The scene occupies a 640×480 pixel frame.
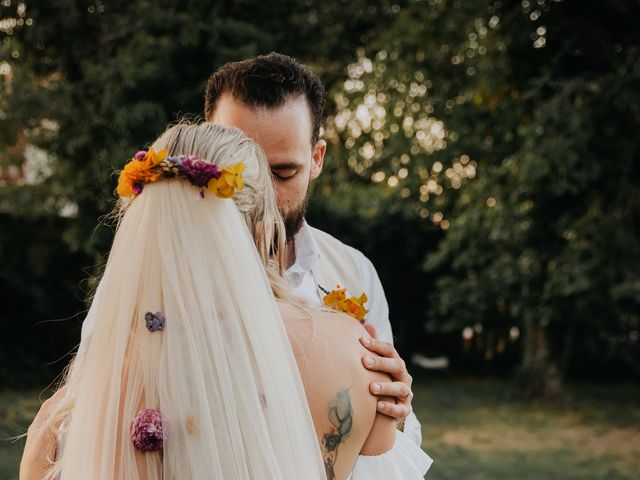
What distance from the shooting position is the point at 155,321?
1.65 meters

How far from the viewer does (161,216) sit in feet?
5.58

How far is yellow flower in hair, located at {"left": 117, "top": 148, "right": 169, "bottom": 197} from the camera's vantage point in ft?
5.61

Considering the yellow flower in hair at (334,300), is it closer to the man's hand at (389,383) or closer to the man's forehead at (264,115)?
the man's hand at (389,383)

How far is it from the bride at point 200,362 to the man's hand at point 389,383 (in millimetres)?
Result: 22

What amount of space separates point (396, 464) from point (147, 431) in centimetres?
82

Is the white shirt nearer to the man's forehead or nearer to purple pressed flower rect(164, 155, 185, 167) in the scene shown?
the man's forehead

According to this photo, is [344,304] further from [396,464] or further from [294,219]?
[294,219]

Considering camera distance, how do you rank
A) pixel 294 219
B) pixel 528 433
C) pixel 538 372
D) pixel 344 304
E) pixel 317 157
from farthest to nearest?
1. pixel 538 372
2. pixel 528 433
3. pixel 317 157
4. pixel 294 219
5. pixel 344 304

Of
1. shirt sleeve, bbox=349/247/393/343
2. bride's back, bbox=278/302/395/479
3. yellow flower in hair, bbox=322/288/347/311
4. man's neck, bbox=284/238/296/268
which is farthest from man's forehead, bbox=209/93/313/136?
bride's back, bbox=278/302/395/479

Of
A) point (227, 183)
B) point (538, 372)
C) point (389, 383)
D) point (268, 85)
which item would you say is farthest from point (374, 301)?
point (538, 372)

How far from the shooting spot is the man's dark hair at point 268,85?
2615 mm

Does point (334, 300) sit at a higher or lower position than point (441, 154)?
higher

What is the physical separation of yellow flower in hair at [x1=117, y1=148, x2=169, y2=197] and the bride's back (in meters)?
0.42

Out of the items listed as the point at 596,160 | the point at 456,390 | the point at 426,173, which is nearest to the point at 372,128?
the point at 426,173
